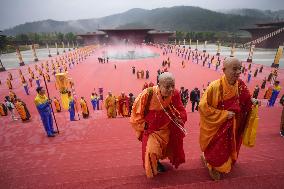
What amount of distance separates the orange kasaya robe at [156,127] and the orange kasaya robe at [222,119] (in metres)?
0.40

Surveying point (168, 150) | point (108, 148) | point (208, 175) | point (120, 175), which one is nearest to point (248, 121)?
point (208, 175)

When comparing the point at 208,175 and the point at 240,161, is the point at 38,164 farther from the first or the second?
the point at 240,161

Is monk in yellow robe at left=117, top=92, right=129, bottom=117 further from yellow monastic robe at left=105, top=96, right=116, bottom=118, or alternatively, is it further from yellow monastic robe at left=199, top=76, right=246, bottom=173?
yellow monastic robe at left=199, top=76, right=246, bottom=173

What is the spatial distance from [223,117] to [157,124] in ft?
3.27

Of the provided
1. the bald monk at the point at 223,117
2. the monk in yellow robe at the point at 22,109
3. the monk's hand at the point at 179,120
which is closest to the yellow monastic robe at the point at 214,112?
the bald monk at the point at 223,117

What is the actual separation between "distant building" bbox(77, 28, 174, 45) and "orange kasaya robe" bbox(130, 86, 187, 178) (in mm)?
49803

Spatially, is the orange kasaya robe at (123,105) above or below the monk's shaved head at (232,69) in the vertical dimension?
below

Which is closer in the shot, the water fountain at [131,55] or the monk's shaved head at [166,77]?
the monk's shaved head at [166,77]

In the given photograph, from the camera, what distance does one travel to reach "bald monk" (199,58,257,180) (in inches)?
116

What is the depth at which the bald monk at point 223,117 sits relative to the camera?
9.63ft

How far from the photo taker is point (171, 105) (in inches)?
127

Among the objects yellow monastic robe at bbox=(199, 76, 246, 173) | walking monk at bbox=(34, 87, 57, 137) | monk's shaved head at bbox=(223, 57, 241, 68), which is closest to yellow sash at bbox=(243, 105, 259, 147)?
yellow monastic robe at bbox=(199, 76, 246, 173)

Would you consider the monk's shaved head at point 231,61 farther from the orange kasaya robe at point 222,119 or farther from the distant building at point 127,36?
the distant building at point 127,36

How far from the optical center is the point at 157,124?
125 inches
